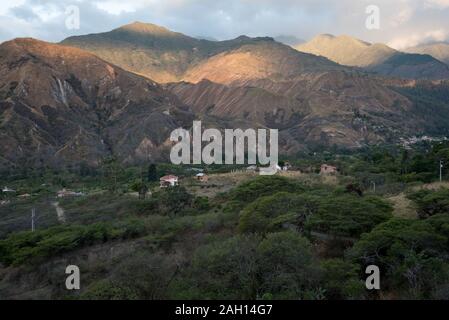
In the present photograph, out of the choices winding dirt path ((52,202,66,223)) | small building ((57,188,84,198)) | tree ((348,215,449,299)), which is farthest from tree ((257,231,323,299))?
small building ((57,188,84,198))

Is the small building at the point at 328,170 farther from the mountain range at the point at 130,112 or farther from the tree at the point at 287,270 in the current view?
the mountain range at the point at 130,112

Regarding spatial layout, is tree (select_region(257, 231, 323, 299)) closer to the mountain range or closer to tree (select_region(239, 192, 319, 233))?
tree (select_region(239, 192, 319, 233))

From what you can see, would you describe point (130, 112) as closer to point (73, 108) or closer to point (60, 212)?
point (73, 108)

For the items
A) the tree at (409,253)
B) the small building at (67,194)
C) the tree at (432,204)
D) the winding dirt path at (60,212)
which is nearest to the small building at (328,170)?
the winding dirt path at (60,212)

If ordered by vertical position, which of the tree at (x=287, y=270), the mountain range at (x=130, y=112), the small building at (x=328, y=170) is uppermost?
the mountain range at (x=130, y=112)

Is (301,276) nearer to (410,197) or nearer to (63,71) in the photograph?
(410,197)

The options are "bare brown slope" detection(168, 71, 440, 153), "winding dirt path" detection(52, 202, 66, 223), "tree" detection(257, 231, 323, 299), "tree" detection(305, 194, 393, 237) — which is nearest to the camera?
"tree" detection(257, 231, 323, 299)

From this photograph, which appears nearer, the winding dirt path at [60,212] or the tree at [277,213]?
the tree at [277,213]

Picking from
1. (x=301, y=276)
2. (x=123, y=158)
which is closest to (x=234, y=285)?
(x=301, y=276)

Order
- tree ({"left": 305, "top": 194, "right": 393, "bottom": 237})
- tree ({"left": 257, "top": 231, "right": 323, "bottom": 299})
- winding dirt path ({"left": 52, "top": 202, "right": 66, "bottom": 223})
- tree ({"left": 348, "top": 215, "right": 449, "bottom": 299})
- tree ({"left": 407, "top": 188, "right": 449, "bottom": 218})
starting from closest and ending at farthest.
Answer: tree ({"left": 257, "top": 231, "right": 323, "bottom": 299}) → tree ({"left": 348, "top": 215, "right": 449, "bottom": 299}) → tree ({"left": 305, "top": 194, "right": 393, "bottom": 237}) → tree ({"left": 407, "top": 188, "right": 449, "bottom": 218}) → winding dirt path ({"left": 52, "top": 202, "right": 66, "bottom": 223})

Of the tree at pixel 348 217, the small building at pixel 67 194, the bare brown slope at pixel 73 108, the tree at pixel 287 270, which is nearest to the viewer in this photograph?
the tree at pixel 287 270
